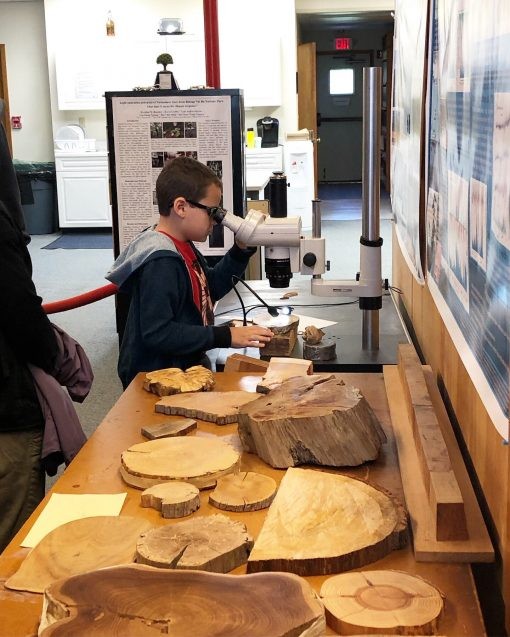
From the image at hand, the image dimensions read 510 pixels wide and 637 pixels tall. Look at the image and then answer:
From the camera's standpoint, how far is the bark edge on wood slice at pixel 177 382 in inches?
76.9

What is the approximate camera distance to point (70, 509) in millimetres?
1424

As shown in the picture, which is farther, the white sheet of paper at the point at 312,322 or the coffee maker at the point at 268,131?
the coffee maker at the point at 268,131

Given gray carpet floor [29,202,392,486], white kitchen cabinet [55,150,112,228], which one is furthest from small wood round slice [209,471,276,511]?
white kitchen cabinet [55,150,112,228]

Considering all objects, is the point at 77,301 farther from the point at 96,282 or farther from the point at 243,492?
the point at 96,282

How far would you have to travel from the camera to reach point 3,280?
6.56ft

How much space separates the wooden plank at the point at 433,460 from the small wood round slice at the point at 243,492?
254 mm

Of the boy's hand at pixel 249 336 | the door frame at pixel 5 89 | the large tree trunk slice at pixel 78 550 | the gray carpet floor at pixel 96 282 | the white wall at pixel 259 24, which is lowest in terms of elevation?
the gray carpet floor at pixel 96 282

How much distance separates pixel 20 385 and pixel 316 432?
90cm

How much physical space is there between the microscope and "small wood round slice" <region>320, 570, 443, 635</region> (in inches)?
49.1

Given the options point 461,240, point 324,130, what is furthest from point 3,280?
point 324,130

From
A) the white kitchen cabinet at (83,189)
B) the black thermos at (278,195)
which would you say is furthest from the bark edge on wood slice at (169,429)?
the white kitchen cabinet at (83,189)

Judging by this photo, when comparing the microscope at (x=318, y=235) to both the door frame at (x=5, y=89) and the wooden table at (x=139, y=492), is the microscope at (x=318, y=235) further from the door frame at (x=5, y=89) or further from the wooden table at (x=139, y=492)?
the door frame at (x=5, y=89)

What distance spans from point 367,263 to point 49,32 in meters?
8.55

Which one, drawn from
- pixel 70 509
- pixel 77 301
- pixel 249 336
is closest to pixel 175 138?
pixel 77 301
